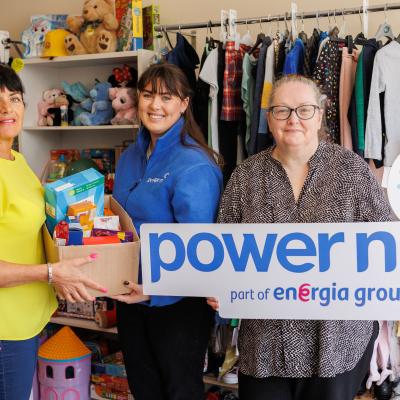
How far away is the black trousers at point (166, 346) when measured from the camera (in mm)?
1897

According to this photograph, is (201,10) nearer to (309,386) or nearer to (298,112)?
(298,112)

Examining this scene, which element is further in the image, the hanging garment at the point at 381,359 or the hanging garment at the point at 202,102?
the hanging garment at the point at 202,102

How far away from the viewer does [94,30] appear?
10.4 ft

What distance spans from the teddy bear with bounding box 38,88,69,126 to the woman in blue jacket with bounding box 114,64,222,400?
1.47m

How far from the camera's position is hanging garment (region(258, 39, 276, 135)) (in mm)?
2504

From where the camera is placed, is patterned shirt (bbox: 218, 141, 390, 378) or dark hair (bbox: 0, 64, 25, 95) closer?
patterned shirt (bbox: 218, 141, 390, 378)

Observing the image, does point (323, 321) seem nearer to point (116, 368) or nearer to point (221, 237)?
point (221, 237)

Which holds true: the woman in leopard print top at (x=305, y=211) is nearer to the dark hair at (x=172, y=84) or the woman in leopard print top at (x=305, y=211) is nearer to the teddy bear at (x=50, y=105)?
the dark hair at (x=172, y=84)

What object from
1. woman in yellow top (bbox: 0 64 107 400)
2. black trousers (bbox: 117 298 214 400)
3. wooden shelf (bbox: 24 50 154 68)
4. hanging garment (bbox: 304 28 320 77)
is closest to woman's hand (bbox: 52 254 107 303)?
woman in yellow top (bbox: 0 64 107 400)

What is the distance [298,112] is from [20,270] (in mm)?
855

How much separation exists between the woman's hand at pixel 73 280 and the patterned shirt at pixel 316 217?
1.49 ft

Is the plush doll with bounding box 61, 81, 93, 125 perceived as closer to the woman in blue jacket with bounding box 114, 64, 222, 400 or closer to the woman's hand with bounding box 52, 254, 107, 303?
the woman in blue jacket with bounding box 114, 64, 222, 400

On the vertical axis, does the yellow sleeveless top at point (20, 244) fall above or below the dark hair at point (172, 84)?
below

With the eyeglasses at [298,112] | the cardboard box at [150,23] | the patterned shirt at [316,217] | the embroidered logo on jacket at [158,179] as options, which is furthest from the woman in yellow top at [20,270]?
the cardboard box at [150,23]
